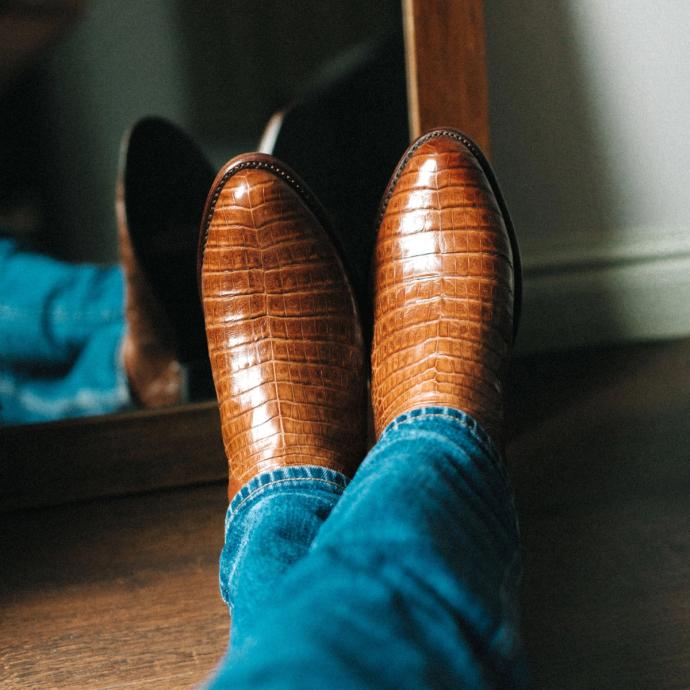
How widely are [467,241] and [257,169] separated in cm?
20

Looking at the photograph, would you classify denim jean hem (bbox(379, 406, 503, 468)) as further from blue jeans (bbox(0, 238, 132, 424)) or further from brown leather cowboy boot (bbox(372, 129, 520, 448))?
blue jeans (bbox(0, 238, 132, 424))

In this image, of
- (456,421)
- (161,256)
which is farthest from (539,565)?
(161,256)

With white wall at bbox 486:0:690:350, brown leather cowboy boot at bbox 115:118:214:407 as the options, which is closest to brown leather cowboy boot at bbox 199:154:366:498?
brown leather cowboy boot at bbox 115:118:214:407

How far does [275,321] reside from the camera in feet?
2.40

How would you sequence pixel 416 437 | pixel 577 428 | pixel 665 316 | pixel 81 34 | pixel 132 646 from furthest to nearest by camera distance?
1. pixel 665 316
2. pixel 577 428
3. pixel 81 34
4. pixel 132 646
5. pixel 416 437

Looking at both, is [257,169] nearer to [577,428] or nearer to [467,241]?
[467,241]

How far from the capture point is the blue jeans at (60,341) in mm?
830

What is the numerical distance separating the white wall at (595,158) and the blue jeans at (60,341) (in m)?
0.51

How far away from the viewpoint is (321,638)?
361 millimetres

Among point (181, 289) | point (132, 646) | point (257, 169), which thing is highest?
point (257, 169)

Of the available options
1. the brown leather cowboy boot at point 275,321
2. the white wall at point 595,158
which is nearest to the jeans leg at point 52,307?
the brown leather cowboy boot at point 275,321

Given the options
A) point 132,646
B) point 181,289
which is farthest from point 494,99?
point 132,646

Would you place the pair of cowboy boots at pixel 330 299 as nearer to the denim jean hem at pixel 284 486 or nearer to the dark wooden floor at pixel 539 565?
the denim jean hem at pixel 284 486

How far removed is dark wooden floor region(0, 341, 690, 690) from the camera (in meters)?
0.62
